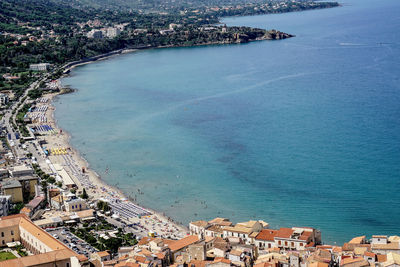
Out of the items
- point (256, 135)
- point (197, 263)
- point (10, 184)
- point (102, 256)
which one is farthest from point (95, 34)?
point (197, 263)

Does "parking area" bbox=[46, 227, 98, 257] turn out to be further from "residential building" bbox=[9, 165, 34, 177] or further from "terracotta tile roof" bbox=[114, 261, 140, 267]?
"residential building" bbox=[9, 165, 34, 177]

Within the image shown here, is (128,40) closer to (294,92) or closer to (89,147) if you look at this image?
(294,92)

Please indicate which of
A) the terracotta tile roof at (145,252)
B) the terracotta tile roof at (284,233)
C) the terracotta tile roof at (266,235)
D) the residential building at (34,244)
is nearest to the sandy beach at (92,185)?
the terracotta tile roof at (145,252)

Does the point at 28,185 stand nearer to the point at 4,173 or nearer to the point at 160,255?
the point at 4,173

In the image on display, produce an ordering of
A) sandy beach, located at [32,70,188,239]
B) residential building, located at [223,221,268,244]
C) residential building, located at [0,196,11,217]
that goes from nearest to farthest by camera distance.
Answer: residential building, located at [223,221,268,244] < residential building, located at [0,196,11,217] < sandy beach, located at [32,70,188,239]

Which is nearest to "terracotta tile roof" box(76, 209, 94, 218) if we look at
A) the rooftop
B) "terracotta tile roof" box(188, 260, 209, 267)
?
the rooftop

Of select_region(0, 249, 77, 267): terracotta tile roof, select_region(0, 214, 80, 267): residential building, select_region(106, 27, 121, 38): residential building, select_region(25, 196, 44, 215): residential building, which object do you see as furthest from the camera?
select_region(106, 27, 121, 38): residential building

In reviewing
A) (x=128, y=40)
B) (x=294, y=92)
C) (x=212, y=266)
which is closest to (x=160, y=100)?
(x=294, y=92)
